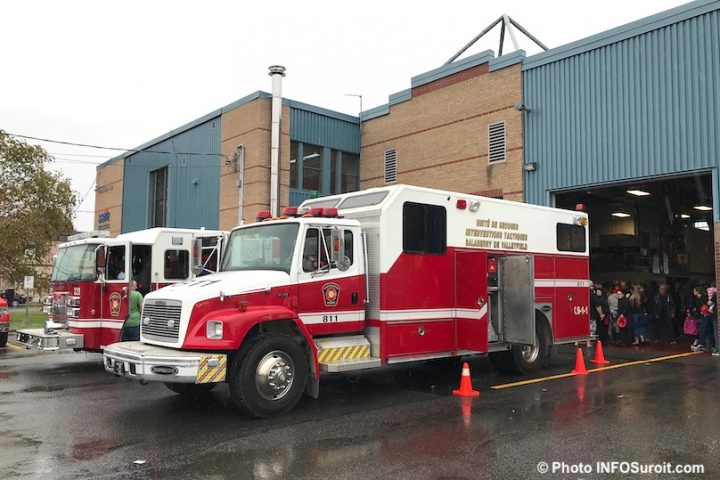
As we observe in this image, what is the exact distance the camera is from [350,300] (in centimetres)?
843

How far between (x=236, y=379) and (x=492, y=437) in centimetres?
301

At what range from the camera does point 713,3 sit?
43.5 feet

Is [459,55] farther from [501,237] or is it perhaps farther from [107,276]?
[107,276]

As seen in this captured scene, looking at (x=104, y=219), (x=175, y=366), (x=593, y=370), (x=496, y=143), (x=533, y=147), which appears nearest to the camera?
(x=175, y=366)

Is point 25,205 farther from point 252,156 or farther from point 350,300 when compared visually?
point 350,300

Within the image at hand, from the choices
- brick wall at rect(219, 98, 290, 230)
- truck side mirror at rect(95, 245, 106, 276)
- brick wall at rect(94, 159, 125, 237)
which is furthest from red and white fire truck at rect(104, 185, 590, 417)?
brick wall at rect(94, 159, 125, 237)

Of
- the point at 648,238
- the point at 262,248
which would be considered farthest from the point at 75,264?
the point at 648,238

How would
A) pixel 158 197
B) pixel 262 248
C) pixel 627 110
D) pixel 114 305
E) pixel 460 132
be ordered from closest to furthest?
pixel 262 248
pixel 114 305
pixel 627 110
pixel 460 132
pixel 158 197

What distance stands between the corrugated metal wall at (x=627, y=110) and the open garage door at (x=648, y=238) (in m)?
4.82

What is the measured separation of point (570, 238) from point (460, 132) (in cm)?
790

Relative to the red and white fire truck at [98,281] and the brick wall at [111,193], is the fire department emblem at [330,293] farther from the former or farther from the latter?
the brick wall at [111,193]

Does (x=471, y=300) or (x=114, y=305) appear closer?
(x=471, y=300)

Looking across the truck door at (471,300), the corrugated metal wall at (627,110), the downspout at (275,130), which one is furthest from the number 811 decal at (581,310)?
the downspout at (275,130)

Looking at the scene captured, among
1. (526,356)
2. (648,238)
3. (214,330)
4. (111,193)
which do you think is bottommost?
(526,356)
